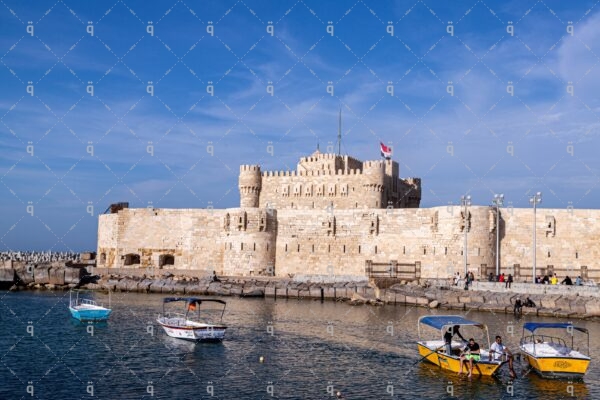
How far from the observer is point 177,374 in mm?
20047

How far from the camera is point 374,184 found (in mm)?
48875

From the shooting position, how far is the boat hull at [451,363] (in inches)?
789

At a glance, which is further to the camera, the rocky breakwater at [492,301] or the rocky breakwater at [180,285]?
the rocky breakwater at [180,285]

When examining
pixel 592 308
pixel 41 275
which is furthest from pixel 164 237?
pixel 592 308

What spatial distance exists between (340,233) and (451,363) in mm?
24700

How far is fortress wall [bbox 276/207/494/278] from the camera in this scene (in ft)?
135

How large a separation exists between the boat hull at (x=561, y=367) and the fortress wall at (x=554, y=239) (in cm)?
2043

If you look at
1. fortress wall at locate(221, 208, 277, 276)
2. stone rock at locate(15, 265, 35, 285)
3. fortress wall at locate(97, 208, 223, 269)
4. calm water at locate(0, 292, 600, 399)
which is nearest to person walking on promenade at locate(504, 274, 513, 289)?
calm water at locate(0, 292, 600, 399)

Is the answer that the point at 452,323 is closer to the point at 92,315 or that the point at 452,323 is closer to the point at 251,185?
the point at 92,315

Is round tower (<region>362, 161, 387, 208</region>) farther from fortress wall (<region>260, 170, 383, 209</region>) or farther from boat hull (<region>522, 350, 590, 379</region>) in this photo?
boat hull (<region>522, 350, 590, 379</region>)

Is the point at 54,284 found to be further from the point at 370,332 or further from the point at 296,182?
the point at 370,332

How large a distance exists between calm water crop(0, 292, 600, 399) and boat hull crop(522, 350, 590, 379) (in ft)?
0.99

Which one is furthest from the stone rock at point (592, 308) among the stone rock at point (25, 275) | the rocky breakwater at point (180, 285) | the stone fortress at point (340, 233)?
the stone rock at point (25, 275)

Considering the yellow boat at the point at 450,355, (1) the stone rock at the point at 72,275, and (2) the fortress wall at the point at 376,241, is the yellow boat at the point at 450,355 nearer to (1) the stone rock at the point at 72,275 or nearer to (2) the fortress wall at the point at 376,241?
(2) the fortress wall at the point at 376,241
